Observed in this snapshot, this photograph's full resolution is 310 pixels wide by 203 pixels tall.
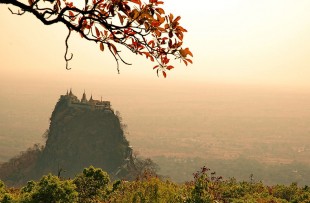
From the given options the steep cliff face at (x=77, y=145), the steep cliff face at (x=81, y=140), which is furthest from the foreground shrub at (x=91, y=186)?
the steep cliff face at (x=81, y=140)

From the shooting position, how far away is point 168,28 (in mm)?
4723

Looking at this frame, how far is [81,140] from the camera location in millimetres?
128500

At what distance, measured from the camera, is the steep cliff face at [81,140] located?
11850 centimetres

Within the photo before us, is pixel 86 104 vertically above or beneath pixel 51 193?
above

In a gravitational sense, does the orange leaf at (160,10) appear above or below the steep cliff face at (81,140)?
above

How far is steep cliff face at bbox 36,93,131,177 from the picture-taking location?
118 metres

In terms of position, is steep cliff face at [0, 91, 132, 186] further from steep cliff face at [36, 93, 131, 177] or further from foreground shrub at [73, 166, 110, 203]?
foreground shrub at [73, 166, 110, 203]

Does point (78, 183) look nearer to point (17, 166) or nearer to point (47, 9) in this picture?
point (47, 9)

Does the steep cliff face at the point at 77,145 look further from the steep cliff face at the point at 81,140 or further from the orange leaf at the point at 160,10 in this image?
the orange leaf at the point at 160,10

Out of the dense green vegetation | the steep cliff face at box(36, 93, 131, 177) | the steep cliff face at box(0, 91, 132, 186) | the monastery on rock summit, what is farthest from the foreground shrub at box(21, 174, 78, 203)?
the monastery on rock summit

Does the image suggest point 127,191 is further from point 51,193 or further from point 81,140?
point 81,140

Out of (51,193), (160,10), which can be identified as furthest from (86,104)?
(160,10)

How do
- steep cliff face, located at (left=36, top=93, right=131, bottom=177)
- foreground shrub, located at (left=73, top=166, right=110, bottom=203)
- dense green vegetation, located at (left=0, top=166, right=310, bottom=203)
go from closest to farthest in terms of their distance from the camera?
1. dense green vegetation, located at (left=0, top=166, right=310, bottom=203)
2. foreground shrub, located at (left=73, top=166, right=110, bottom=203)
3. steep cliff face, located at (left=36, top=93, right=131, bottom=177)

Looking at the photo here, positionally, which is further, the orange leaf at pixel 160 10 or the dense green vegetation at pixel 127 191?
the dense green vegetation at pixel 127 191
